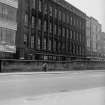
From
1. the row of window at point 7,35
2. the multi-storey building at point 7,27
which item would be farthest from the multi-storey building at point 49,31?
the row of window at point 7,35

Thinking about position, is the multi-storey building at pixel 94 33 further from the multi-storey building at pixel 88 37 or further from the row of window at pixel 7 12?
the row of window at pixel 7 12

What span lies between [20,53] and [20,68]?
5572 millimetres

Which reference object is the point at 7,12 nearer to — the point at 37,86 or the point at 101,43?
the point at 37,86

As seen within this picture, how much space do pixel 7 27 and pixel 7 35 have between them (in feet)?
3.44

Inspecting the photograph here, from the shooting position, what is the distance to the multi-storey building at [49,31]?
42.4 m

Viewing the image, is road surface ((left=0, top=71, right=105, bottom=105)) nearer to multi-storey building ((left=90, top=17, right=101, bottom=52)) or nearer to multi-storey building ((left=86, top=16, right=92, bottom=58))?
multi-storey building ((left=86, top=16, right=92, bottom=58))

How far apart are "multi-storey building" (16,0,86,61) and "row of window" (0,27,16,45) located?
3.75m

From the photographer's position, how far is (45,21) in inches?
1980

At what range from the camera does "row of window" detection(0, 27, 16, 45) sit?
34.0m

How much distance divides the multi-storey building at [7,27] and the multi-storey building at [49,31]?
140 inches

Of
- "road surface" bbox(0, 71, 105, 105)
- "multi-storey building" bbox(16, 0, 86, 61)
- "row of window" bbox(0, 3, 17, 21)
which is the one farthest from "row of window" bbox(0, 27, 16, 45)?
"road surface" bbox(0, 71, 105, 105)

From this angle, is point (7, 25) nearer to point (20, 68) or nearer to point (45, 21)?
point (20, 68)

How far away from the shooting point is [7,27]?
35062mm

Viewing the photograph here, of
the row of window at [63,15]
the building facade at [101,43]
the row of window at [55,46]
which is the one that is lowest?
the row of window at [55,46]
